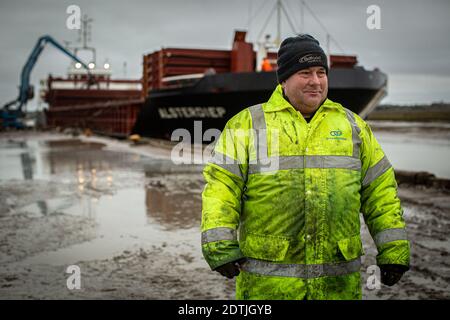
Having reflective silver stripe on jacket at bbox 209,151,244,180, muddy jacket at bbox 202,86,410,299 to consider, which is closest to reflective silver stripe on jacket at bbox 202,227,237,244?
muddy jacket at bbox 202,86,410,299

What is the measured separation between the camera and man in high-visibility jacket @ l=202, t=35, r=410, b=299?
6.79ft

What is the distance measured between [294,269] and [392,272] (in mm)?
439

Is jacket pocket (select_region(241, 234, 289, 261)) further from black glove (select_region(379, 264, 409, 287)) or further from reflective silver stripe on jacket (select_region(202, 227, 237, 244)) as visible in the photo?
black glove (select_region(379, 264, 409, 287))

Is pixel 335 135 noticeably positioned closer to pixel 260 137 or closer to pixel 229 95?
pixel 260 137

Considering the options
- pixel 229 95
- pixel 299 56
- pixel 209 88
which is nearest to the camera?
pixel 299 56

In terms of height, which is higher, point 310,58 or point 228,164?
point 310,58

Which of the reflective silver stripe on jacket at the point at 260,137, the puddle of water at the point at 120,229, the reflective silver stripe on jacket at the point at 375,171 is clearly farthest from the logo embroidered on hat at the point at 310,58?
the puddle of water at the point at 120,229

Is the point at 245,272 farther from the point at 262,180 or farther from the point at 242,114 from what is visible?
the point at 242,114

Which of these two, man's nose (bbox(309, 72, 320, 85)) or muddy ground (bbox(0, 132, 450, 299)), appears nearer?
man's nose (bbox(309, 72, 320, 85))

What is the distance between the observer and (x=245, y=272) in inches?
84.3

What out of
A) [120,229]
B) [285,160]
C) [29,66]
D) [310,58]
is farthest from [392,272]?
[29,66]

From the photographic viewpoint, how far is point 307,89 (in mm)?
2184
